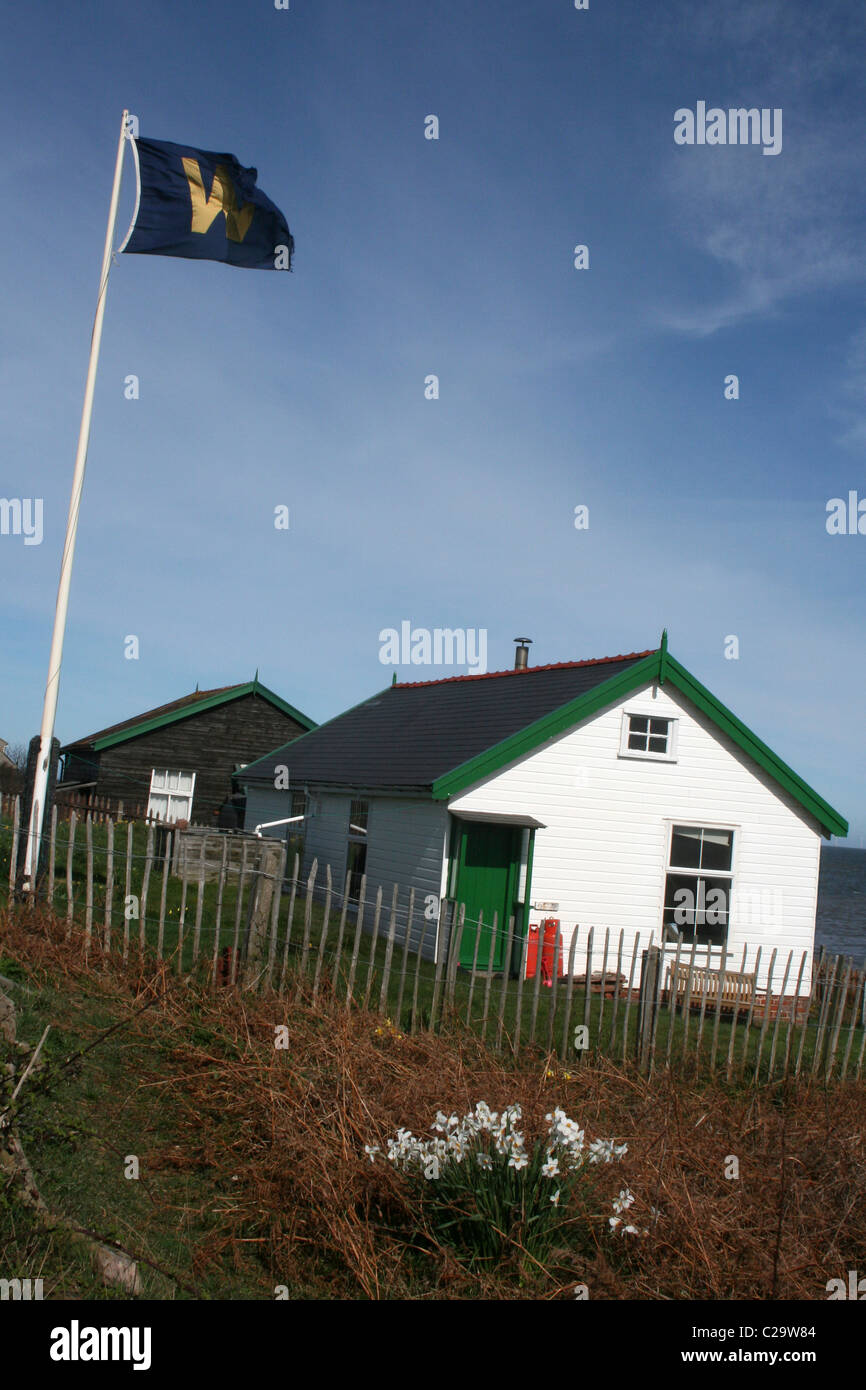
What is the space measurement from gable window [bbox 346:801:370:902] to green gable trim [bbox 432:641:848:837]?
369 cm

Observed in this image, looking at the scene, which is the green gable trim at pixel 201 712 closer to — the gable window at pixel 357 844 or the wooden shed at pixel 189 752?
the wooden shed at pixel 189 752

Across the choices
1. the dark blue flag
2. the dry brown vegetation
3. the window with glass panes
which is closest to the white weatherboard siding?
the window with glass panes

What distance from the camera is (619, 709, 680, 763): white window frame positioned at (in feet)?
51.7

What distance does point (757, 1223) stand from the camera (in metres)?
5.70

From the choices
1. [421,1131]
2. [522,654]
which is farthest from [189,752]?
[421,1131]

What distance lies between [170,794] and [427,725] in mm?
15230

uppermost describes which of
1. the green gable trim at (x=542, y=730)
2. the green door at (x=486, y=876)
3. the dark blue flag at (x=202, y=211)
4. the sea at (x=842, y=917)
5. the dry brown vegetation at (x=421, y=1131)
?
the dark blue flag at (x=202, y=211)

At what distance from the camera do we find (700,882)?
52.3 feet

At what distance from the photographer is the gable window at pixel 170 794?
31.5 metres

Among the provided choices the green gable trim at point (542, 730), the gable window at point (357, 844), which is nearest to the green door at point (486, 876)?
the green gable trim at point (542, 730)

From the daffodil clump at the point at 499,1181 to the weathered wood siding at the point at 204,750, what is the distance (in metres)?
26.9

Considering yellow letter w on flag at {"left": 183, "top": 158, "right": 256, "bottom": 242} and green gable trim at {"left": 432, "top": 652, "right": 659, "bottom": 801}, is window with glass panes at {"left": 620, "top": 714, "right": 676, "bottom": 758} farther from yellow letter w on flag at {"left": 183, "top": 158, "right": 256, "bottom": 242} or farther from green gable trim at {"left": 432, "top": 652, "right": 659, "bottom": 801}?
yellow letter w on flag at {"left": 183, "top": 158, "right": 256, "bottom": 242}

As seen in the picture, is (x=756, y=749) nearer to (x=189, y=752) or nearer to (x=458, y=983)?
(x=458, y=983)
